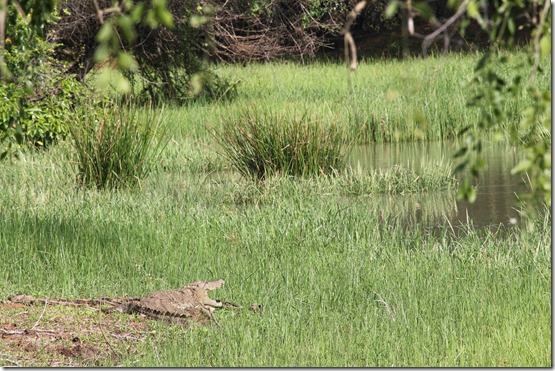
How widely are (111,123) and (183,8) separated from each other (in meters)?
7.38

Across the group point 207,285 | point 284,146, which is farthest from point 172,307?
point 284,146

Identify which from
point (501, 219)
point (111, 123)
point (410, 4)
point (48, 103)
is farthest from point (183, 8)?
point (410, 4)

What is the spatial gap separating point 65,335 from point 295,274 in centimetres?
160

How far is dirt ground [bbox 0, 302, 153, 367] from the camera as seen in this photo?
4469mm

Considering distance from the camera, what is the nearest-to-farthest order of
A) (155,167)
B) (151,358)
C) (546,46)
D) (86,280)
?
(546,46), (151,358), (86,280), (155,167)

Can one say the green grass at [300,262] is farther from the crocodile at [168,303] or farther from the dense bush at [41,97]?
the dense bush at [41,97]

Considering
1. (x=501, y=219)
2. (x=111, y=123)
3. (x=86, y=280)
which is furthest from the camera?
(x=111, y=123)

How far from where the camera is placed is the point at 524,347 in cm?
452

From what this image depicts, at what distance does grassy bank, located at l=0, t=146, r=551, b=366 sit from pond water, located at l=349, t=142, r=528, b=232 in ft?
2.03

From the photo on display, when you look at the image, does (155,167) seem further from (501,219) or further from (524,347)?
(524,347)

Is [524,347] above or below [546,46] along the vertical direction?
below

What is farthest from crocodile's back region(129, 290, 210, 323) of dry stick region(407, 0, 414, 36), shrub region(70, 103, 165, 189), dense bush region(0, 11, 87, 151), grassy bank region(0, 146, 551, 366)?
dense bush region(0, 11, 87, 151)

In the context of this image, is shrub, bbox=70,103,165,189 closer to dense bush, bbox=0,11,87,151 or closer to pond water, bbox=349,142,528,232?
dense bush, bbox=0,11,87,151

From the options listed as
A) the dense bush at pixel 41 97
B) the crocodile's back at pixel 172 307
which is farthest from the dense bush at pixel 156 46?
the crocodile's back at pixel 172 307
